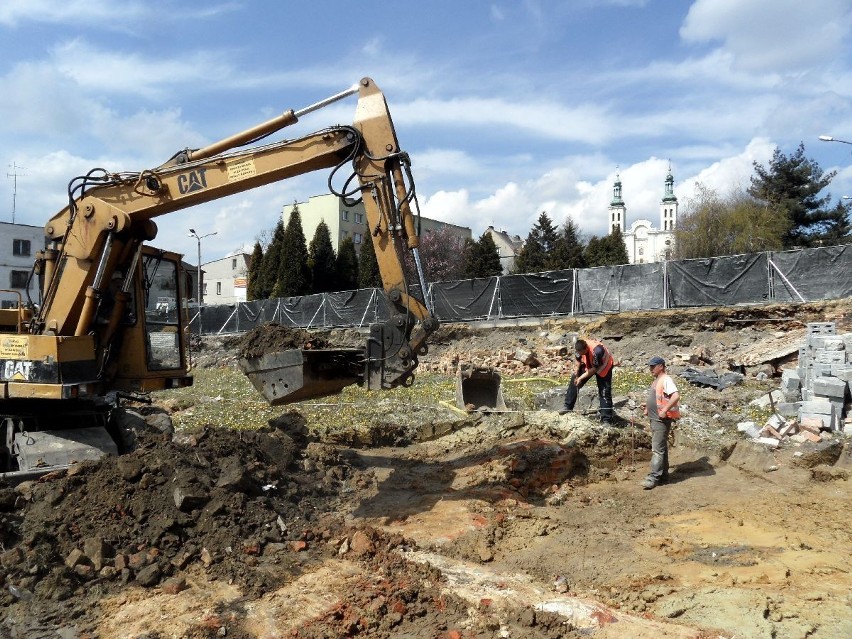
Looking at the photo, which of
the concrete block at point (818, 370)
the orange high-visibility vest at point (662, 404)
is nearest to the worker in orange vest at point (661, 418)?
the orange high-visibility vest at point (662, 404)

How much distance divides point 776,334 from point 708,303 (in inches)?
95.3

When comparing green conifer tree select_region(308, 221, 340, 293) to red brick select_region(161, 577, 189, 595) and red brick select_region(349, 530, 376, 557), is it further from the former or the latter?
red brick select_region(161, 577, 189, 595)

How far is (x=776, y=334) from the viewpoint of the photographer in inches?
609

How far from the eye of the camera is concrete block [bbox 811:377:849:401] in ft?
29.3

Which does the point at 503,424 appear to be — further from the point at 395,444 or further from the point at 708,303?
the point at 708,303

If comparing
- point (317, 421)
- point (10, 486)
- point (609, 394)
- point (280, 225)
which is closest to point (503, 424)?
point (609, 394)

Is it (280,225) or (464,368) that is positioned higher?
(280,225)

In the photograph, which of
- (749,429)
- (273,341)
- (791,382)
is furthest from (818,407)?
(273,341)

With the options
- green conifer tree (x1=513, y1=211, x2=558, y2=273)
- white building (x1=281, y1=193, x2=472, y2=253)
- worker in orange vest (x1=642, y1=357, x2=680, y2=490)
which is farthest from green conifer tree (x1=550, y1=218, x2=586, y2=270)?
worker in orange vest (x1=642, y1=357, x2=680, y2=490)

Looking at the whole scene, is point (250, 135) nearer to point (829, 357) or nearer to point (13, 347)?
point (13, 347)

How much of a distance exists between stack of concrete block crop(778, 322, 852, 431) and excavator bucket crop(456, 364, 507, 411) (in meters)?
4.57

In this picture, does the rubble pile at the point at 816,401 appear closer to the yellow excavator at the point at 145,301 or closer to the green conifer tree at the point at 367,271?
the yellow excavator at the point at 145,301

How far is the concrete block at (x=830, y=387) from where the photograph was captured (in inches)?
351

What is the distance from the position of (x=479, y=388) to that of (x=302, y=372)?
6.56m
